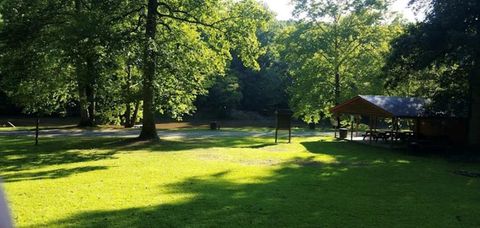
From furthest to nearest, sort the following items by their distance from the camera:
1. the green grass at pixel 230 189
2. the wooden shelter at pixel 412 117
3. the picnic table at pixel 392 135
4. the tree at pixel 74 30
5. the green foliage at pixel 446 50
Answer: the picnic table at pixel 392 135 < the wooden shelter at pixel 412 117 < the tree at pixel 74 30 < the green foliage at pixel 446 50 < the green grass at pixel 230 189

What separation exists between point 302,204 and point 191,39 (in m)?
18.3

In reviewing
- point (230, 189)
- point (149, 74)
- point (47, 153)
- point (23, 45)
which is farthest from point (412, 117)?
point (23, 45)


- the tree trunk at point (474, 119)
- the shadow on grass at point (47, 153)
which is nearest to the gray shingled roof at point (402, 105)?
the tree trunk at point (474, 119)

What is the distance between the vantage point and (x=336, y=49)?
44.3 meters

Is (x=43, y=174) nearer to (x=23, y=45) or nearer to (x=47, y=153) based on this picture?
(x=47, y=153)

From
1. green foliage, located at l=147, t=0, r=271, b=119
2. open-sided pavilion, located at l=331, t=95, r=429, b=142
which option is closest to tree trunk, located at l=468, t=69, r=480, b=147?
open-sided pavilion, located at l=331, t=95, r=429, b=142

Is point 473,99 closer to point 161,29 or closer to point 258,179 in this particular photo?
point 258,179

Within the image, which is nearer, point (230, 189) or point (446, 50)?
point (230, 189)

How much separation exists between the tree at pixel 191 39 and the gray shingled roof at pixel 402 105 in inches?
310

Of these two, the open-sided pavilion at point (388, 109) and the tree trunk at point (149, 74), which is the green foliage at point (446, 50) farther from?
the tree trunk at point (149, 74)

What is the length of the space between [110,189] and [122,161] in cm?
589

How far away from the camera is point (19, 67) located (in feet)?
72.4

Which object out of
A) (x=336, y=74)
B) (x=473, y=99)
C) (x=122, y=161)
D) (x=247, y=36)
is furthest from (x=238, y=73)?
(x=122, y=161)

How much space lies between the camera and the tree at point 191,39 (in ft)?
78.3
